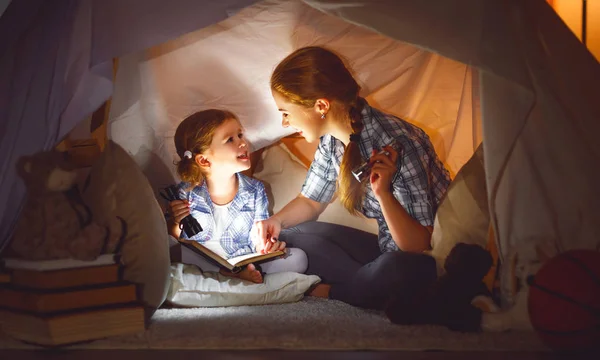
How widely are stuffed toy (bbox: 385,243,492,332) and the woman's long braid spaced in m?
0.41

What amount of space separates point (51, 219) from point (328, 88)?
841mm

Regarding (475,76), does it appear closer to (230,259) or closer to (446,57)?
(446,57)

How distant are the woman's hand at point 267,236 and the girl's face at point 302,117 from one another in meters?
0.30

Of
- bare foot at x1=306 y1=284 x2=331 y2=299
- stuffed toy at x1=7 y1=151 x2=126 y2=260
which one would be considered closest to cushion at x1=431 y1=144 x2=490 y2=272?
bare foot at x1=306 y1=284 x2=331 y2=299

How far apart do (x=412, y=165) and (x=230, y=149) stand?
22.4 inches

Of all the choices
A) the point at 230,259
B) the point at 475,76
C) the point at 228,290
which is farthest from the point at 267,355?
the point at 475,76

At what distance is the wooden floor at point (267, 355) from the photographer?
158 centimetres

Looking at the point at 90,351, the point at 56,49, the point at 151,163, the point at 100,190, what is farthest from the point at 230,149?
the point at 90,351

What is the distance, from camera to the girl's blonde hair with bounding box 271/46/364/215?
209 cm

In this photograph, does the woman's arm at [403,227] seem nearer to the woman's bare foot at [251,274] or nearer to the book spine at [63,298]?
the woman's bare foot at [251,274]

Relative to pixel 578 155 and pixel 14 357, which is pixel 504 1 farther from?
pixel 14 357

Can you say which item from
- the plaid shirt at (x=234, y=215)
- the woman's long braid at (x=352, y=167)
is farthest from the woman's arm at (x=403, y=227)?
the plaid shirt at (x=234, y=215)

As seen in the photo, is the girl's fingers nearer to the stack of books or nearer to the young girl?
the young girl

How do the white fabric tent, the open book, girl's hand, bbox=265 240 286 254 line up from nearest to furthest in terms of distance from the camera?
the white fabric tent
the open book
girl's hand, bbox=265 240 286 254
